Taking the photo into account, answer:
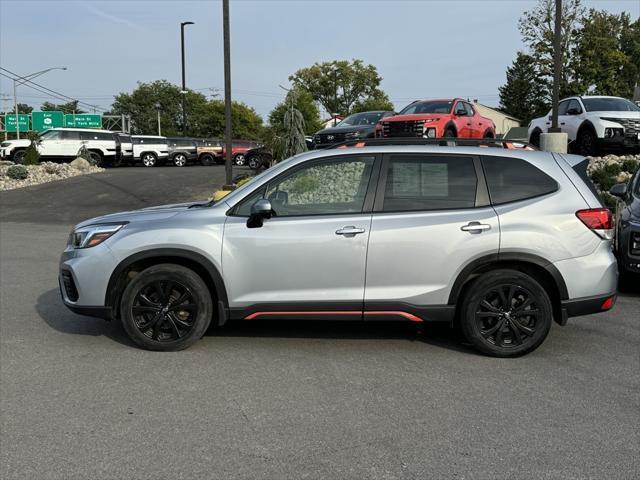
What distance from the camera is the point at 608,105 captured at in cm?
1648

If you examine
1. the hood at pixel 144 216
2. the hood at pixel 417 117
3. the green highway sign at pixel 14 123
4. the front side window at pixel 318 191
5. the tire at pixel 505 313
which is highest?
the green highway sign at pixel 14 123

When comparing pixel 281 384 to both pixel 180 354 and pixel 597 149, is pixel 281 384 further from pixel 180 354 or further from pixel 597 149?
pixel 597 149

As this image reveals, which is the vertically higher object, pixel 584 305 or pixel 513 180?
pixel 513 180

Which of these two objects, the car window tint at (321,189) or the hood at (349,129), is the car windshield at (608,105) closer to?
the hood at (349,129)

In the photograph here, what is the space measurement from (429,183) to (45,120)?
199ft

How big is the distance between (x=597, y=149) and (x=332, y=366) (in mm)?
13856

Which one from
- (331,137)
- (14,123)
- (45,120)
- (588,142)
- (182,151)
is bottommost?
(588,142)

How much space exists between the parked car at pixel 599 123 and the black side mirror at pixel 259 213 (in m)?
13.3

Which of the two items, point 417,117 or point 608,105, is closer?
point 417,117

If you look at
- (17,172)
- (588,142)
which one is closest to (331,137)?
(588,142)

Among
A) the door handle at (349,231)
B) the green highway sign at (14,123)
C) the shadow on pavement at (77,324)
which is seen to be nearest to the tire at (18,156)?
the shadow on pavement at (77,324)

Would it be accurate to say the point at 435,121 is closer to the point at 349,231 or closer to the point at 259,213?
the point at 349,231

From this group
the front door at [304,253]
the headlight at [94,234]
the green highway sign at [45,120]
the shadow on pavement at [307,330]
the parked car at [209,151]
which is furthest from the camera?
the green highway sign at [45,120]

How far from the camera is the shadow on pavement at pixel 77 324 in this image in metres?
5.97
